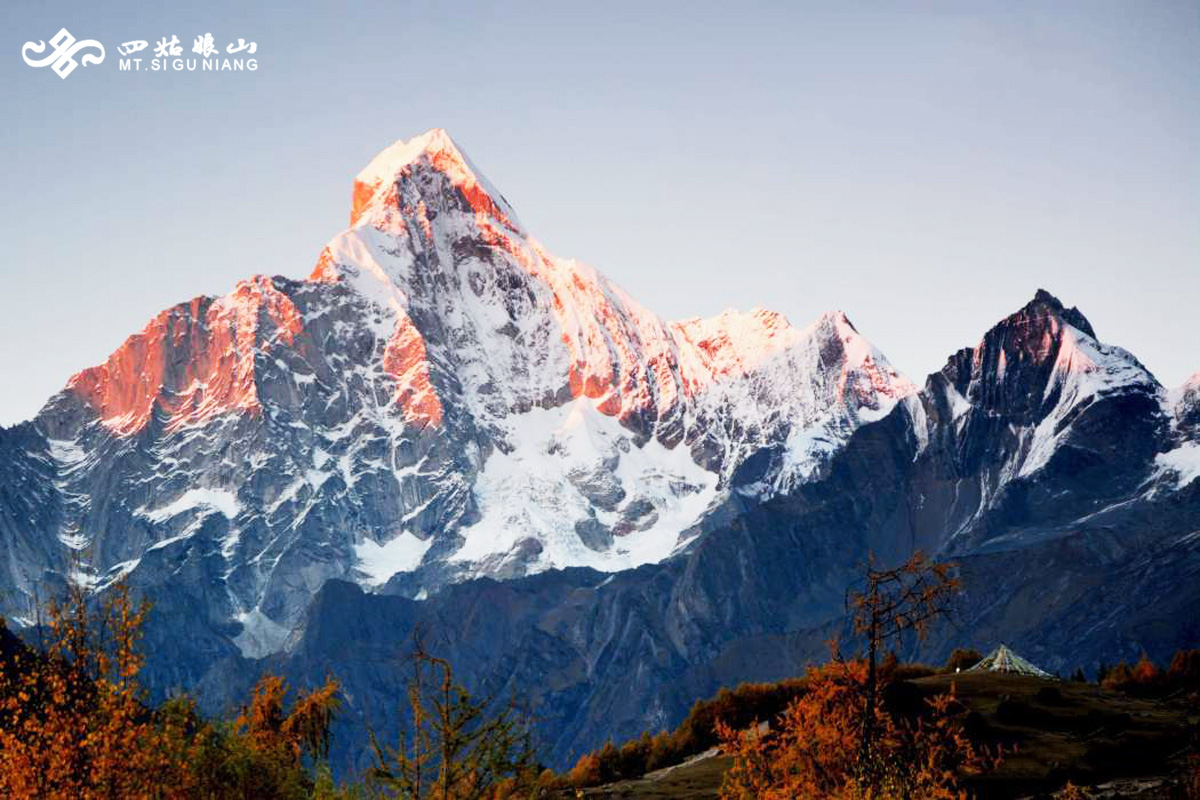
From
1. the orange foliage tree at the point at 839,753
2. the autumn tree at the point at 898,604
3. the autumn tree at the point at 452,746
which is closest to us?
the autumn tree at the point at 898,604

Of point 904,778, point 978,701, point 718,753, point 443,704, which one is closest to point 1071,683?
point 978,701

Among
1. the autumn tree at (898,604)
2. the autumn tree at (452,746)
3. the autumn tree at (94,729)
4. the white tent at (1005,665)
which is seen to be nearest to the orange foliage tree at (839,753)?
the autumn tree at (898,604)

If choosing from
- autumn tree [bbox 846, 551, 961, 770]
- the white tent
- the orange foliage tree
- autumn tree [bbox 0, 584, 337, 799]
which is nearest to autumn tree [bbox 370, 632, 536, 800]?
autumn tree [bbox 0, 584, 337, 799]

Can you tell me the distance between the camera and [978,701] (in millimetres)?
108812

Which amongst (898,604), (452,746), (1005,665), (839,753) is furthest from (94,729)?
(1005,665)

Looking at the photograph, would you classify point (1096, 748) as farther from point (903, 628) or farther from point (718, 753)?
point (903, 628)

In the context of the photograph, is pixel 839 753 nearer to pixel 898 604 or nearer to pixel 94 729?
pixel 898 604

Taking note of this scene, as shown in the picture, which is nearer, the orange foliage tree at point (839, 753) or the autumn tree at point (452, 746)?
the autumn tree at point (452, 746)

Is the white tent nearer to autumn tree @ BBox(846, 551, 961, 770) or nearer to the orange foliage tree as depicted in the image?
the orange foliage tree

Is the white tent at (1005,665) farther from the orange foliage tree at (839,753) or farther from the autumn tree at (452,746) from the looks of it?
the autumn tree at (452,746)

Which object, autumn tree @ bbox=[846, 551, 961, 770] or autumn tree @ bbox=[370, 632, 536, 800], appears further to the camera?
autumn tree @ bbox=[370, 632, 536, 800]

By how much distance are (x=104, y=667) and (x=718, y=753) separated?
251 feet

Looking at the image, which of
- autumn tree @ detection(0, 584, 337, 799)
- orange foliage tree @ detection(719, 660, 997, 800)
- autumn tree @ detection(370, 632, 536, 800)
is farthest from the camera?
autumn tree @ detection(0, 584, 337, 799)

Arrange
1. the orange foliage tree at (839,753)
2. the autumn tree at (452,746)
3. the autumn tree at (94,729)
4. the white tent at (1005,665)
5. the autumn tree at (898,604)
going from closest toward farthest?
the autumn tree at (898,604) → the autumn tree at (452,746) → the orange foliage tree at (839,753) → the autumn tree at (94,729) → the white tent at (1005,665)
